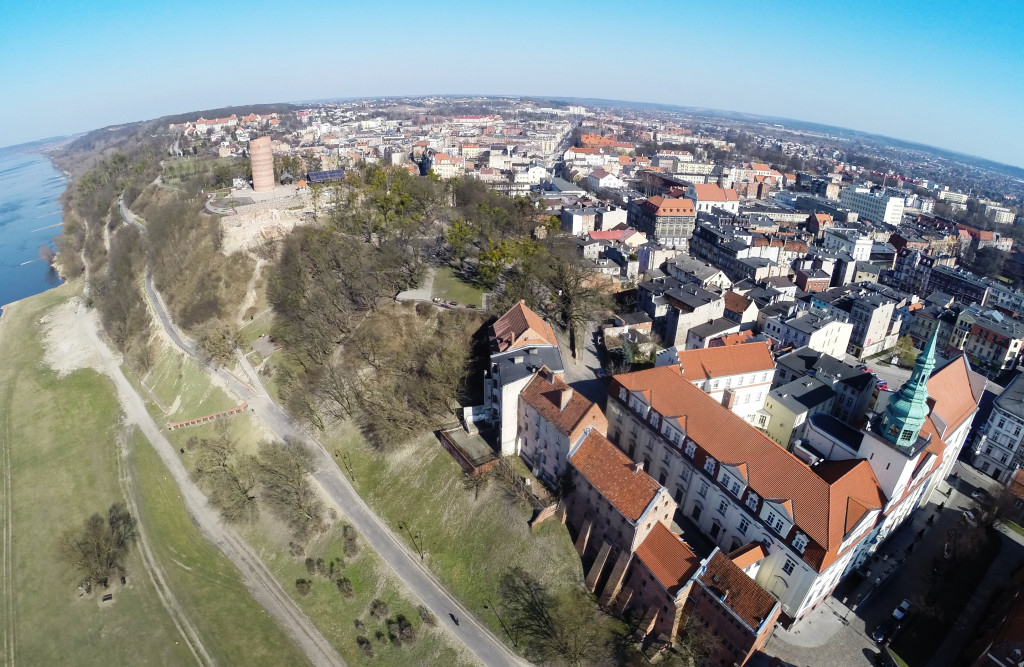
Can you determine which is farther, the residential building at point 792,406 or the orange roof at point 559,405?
the residential building at point 792,406

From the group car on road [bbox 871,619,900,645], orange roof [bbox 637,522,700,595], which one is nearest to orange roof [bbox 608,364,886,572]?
orange roof [bbox 637,522,700,595]

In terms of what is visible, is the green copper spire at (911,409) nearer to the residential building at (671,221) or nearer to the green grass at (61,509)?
the green grass at (61,509)

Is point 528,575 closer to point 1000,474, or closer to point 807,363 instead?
point 807,363

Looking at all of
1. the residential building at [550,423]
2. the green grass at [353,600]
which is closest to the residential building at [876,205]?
the residential building at [550,423]

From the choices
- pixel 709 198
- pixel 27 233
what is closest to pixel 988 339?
pixel 709 198

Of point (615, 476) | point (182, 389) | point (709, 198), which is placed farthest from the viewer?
point (709, 198)

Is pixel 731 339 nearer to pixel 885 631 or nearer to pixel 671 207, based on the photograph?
pixel 885 631

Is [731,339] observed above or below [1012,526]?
above

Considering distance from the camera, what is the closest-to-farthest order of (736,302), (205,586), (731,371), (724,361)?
1. (205,586)
2. (731,371)
3. (724,361)
4. (736,302)
